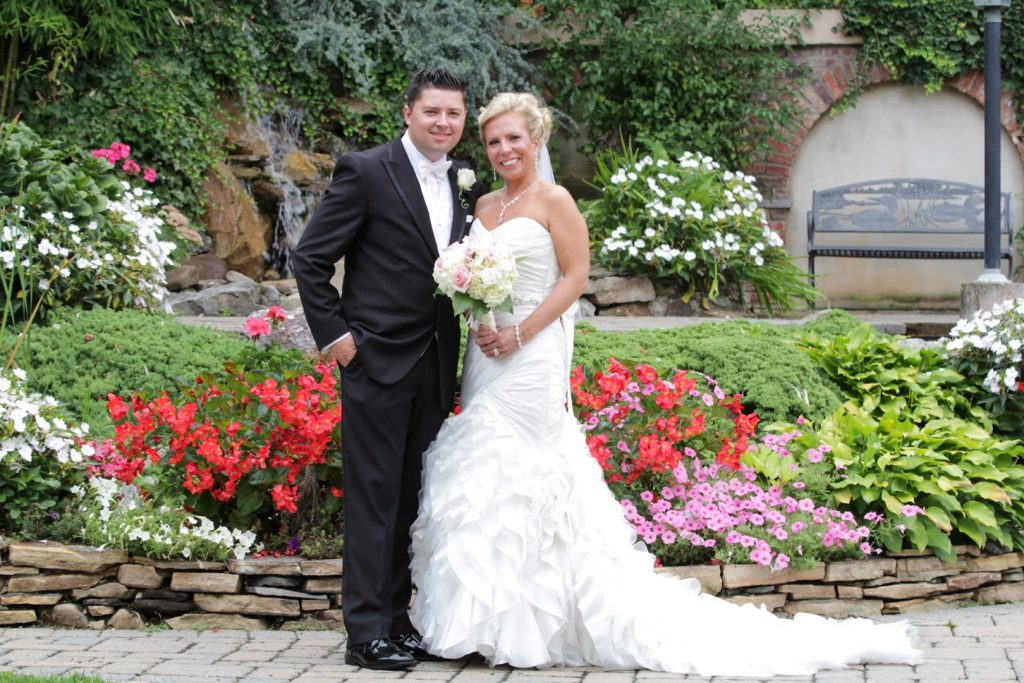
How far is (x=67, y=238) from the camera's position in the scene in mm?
7246

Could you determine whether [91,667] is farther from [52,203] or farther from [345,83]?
[345,83]

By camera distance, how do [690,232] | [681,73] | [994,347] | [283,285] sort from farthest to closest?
1. [681,73]
2. [283,285]
3. [690,232]
4. [994,347]

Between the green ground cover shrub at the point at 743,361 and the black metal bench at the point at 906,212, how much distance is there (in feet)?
16.2

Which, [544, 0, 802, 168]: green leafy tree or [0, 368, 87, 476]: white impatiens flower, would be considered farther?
[544, 0, 802, 168]: green leafy tree

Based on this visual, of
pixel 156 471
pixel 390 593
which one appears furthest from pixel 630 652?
pixel 156 471

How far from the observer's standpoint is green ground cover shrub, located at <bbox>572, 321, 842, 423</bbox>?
6.04 meters

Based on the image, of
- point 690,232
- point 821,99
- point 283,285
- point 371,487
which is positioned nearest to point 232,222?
point 283,285

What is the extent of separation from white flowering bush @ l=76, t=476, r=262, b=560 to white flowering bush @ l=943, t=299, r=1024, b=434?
150 inches

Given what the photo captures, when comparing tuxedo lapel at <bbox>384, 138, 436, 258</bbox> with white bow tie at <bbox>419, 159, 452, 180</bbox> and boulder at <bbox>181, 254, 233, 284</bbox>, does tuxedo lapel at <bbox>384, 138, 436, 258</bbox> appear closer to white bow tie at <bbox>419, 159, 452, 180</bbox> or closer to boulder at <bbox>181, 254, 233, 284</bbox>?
white bow tie at <bbox>419, 159, 452, 180</bbox>

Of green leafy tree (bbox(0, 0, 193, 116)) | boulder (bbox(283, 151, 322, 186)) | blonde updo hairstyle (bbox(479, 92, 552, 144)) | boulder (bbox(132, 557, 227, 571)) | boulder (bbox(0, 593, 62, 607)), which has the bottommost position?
boulder (bbox(0, 593, 62, 607))

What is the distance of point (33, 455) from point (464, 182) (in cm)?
229

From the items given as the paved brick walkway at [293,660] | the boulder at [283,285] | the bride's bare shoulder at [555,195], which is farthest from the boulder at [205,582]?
the boulder at [283,285]

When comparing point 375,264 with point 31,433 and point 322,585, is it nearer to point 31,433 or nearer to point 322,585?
point 322,585

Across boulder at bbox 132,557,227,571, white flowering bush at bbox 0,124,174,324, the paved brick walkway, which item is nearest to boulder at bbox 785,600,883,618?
the paved brick walkway
